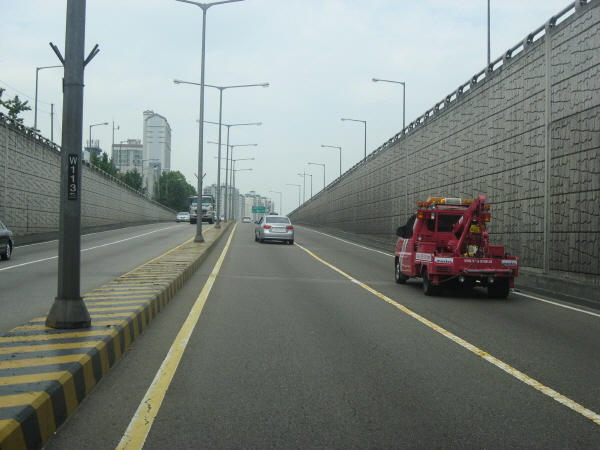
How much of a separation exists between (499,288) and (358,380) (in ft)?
29.2

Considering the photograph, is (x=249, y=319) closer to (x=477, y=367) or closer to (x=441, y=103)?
(x=477, y=367)

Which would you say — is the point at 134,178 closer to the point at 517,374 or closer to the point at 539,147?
the point at 539,147

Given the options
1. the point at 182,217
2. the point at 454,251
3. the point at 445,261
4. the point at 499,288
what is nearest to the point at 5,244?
the point at 454,251

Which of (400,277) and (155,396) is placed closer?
(155,396)

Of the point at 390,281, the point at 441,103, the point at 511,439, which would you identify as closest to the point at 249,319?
the point at 511,439

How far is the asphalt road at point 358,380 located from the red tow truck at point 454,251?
1.67m

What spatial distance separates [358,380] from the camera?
22.2 feet

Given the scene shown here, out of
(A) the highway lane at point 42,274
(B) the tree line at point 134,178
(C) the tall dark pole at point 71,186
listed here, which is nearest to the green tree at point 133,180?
(B) the tree line at point 134,178

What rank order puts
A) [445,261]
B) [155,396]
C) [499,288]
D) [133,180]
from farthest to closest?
[133,180]
[499,288]
[445,261]
[155,396]

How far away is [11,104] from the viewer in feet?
172

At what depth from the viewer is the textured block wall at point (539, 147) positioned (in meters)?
15.3

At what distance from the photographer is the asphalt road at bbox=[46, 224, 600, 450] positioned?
5.05 metres

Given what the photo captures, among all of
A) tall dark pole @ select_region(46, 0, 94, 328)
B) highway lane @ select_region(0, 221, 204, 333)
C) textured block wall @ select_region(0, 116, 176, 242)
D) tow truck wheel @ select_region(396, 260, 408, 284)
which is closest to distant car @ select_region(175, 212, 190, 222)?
textured block wall @ select_region(0, 116, 176, 242)

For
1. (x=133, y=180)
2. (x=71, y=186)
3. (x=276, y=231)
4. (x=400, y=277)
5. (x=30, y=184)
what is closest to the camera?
(x=71, y=186)
